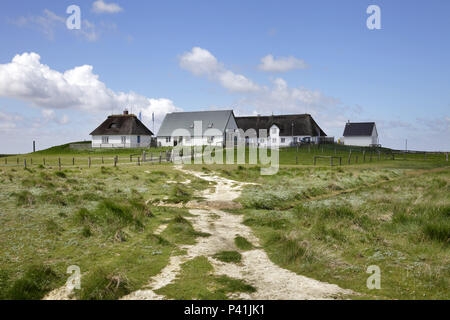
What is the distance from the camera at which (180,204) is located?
17.3 m

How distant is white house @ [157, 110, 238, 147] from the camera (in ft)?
220

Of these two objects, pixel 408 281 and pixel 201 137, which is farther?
pixel 201 137

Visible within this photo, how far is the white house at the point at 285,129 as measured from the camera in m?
73.1

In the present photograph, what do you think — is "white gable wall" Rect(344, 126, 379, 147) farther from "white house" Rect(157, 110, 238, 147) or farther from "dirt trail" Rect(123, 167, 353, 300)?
"dirt trail" Rect(123, 167, 353, 300)

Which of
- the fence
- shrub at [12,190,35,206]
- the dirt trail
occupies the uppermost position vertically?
the fence

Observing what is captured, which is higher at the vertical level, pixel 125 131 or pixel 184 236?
pixel 125 131

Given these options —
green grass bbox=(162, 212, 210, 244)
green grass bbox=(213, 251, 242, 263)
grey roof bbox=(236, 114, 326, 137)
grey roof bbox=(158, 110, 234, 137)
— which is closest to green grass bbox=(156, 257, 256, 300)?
green grass bbox=(213, 251, 242, 263)

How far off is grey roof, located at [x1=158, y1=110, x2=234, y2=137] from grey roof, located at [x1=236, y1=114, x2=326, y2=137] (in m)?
9.39

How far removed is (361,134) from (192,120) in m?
42.5

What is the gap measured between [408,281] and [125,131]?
66666 mm

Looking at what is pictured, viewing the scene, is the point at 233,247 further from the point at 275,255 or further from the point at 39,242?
the point at 39,242

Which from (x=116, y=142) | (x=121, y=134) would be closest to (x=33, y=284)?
(x=121, y=134)
